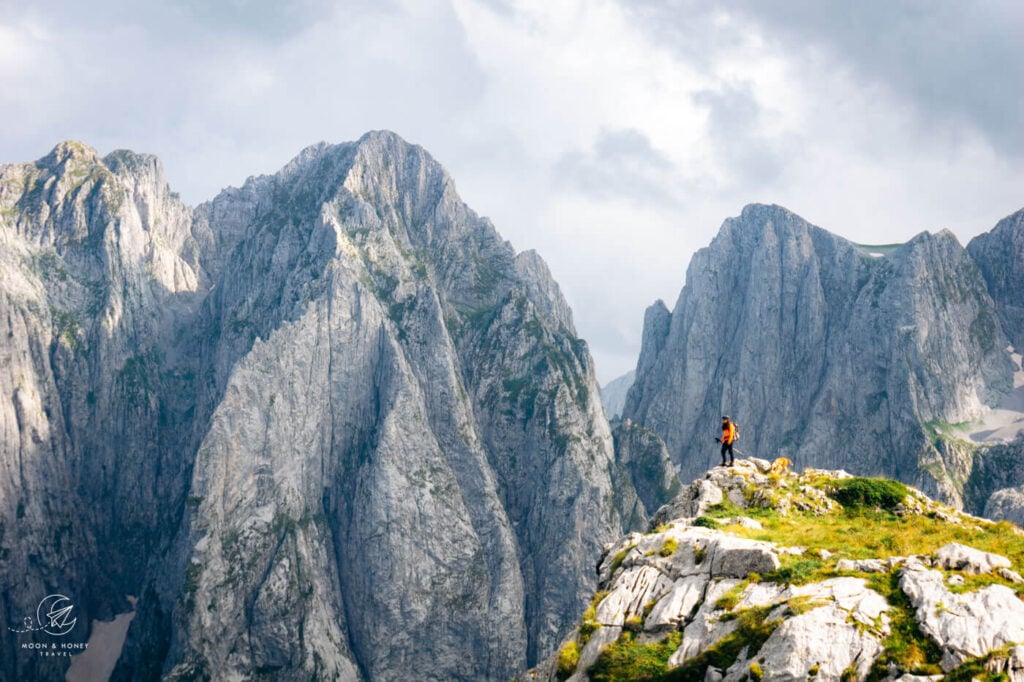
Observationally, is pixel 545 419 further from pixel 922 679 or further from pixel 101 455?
pixel 922 679

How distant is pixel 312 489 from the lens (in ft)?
547

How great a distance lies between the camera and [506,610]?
162750 millimetres

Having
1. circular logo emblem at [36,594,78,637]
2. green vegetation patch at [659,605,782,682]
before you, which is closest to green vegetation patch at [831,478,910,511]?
green vegetation patch at [659,605,782,682]

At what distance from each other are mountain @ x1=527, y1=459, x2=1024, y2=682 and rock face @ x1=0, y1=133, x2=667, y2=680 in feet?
446

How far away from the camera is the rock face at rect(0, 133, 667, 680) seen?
152 m

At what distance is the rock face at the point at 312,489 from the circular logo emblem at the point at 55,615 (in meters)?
3.53

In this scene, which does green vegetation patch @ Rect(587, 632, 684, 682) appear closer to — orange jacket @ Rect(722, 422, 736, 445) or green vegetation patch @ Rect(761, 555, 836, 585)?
green vegetation patch @ Rect(761, 555, 836, 585)

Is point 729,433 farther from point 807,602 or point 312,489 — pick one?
point 312,489

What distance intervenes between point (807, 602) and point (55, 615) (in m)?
198

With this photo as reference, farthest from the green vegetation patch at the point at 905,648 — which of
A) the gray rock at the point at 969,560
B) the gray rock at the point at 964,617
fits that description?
the gray rock at the point at 969,560

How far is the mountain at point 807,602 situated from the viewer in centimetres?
1991

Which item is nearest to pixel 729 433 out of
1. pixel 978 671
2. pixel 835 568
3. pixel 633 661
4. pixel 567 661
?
pixel 835 568

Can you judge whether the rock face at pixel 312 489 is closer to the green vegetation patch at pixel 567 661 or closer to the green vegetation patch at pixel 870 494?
the green vegetation patch at pixel 870 494

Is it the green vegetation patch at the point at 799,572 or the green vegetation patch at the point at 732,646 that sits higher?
the green vegetation patch at the point at 799,572
